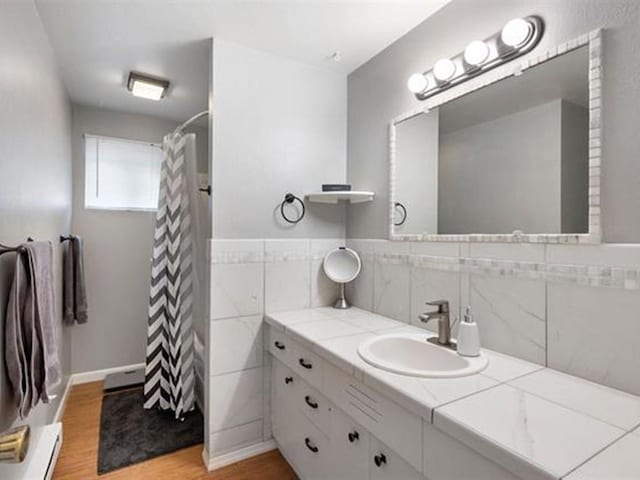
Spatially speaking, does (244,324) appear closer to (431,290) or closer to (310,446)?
(310,446)

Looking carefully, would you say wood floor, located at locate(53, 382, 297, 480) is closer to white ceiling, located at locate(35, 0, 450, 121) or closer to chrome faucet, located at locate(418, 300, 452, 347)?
chrome faucet, located at locate(418, 300, 452, 347)

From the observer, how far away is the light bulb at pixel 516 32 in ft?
4.12

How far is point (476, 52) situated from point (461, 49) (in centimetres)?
17

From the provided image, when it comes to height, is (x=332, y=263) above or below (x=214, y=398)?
above

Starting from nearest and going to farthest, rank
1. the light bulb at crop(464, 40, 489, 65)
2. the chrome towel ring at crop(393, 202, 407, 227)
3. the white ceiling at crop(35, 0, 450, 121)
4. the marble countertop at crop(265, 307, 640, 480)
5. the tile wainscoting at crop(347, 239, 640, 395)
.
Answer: the marble countertop at crop(265, 307, 640, 480), the tile wainscoting at crop(347, 239, 640, 395), the light bulb at crop(464, 40, 489, 65), the white ceiling at crop(35, 0, 450, 121), the chrome towel ring at crop(393, 202, 407, 227)

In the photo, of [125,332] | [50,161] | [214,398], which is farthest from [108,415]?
[50,161]

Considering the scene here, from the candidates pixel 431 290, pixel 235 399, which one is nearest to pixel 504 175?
pixel 431 290

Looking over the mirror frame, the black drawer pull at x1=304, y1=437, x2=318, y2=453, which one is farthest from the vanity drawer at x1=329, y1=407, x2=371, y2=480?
the mirror frame

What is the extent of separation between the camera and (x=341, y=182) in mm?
2312

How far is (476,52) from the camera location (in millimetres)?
1407

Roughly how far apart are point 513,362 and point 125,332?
3.09 metres

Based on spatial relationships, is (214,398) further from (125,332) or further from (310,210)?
(125,332)

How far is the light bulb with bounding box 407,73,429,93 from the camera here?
5.55 ft

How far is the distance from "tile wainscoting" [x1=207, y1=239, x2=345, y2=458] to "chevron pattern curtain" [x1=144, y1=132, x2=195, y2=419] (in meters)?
0.59
